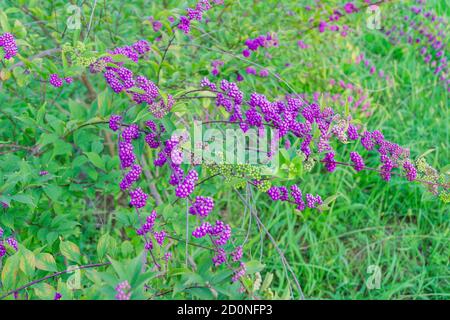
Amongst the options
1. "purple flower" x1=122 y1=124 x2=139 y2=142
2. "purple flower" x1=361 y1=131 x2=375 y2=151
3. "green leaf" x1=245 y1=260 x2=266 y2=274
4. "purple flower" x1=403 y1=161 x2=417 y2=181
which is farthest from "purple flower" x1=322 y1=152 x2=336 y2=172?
"purple flower" x1=122 y1=124 x2=139 y2=142

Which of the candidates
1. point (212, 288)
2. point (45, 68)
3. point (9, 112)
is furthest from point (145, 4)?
point (212, 288)

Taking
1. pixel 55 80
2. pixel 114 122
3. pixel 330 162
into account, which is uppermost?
pixel 55 80

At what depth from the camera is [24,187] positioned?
5.42 feet

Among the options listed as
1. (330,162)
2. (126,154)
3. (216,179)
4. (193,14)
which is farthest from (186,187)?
(216,179)

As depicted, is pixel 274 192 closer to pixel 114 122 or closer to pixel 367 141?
pixel 367 141

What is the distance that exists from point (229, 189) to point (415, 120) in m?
1.51

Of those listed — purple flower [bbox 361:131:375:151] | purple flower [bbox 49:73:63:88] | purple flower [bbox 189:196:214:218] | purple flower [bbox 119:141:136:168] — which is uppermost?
purple flower [bbox 49:73:63:88]

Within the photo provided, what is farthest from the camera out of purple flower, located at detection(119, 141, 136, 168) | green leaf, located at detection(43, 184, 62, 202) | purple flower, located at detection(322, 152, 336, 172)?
green leaf, located at detection(43, 184, 62, 202)

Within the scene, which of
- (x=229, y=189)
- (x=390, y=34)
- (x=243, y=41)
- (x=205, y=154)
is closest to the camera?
(x=205, y=154)

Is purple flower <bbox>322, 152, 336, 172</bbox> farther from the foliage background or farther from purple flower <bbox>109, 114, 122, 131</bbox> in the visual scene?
purple flower <bbox>109, 114, 122, 131</bbox>

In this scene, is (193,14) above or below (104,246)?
above

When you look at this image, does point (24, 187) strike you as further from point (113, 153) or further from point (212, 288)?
point (113, 153)

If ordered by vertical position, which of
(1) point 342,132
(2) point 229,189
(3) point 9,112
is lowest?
(2) point 229,189
